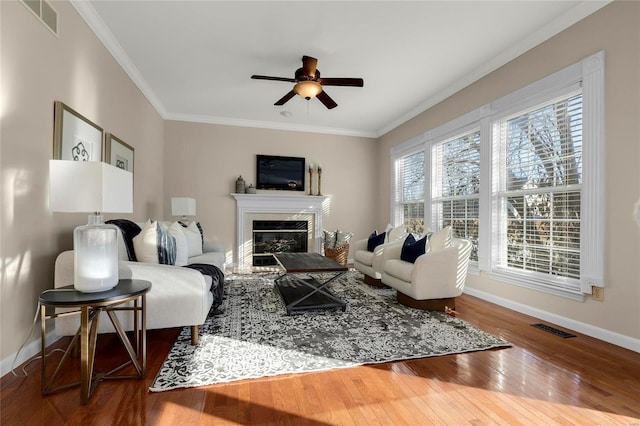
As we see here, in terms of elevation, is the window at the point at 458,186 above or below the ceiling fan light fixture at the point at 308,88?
below

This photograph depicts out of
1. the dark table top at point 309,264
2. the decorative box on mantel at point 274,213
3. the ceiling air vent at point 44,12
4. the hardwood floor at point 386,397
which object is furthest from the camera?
the decorative box on mantel at point 274,213

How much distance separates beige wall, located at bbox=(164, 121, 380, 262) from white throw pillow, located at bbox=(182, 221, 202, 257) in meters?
1.53

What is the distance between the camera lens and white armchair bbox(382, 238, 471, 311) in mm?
3112

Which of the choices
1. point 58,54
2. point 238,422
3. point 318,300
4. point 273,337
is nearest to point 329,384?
point 238,422

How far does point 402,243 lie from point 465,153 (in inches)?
61.2

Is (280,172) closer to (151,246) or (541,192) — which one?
(151,246)

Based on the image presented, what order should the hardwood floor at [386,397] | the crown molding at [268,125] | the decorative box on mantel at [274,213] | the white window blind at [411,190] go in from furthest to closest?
1. the decorative box on mantel at [274,213]
2. the crown molding at [268,125]
3. the white window blind at [411,190]
4. the hardwood floor at [386,397]

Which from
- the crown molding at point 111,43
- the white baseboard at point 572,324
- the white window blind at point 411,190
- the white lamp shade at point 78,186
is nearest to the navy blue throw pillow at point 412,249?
the white baseboard at point 572,324

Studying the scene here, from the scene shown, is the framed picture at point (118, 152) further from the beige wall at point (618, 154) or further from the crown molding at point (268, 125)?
the beige wall at point (618, 154)

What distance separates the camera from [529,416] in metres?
1.53

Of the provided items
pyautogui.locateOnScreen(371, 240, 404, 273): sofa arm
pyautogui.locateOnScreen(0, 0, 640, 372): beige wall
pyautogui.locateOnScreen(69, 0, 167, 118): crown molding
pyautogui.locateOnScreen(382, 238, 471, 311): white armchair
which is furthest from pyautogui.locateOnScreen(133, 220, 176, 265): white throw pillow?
pyautogui.locateOnScreen(371, 240, 404, 273): sofa arm

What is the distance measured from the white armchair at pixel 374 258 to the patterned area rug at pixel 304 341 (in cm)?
75

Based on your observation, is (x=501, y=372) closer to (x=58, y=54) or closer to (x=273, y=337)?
(x=273, y=337)

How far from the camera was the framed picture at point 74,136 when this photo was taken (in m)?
2.34
